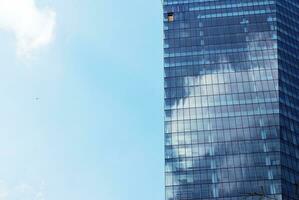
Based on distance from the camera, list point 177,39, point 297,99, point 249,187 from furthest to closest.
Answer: point 177,39, point 297,99, point 249,187

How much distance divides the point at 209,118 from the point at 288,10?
43.9m

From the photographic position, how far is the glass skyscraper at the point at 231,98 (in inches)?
4569

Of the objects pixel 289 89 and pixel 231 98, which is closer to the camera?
pixel 231 98

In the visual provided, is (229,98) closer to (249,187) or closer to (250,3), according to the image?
(249,187)

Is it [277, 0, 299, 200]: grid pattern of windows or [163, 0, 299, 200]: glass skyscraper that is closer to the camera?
[163, 0, 299, 200]: glass skyscraper

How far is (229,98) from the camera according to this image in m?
127

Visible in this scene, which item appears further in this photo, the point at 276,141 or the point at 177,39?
the point at 177,39

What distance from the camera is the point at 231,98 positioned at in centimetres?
12744

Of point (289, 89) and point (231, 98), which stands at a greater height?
point (289, 89)

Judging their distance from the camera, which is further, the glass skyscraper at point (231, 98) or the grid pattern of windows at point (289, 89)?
the grid pattern of windows at point (289, 89)

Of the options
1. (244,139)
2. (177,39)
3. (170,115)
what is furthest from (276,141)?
(177,39)

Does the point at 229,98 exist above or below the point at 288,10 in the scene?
below

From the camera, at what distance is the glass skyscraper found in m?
116

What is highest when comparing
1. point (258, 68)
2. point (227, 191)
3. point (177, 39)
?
point (177, 39)
